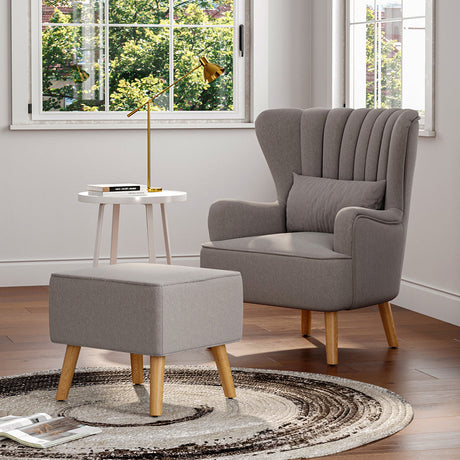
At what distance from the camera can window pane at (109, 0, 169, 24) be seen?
560 centimetres

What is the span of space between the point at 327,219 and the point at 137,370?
1.20 metres

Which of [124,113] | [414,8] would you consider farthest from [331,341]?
[124,113]

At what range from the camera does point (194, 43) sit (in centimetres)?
574

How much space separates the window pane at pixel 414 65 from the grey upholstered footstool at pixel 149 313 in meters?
2.09

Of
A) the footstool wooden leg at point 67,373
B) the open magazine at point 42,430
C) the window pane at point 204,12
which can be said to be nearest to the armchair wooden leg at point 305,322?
the footstool wooden leg at point 67,373

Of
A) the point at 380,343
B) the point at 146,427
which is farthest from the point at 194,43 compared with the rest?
the point at 146,427

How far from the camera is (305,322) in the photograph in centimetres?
421

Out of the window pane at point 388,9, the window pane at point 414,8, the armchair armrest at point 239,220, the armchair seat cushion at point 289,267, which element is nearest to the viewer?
the armchair seat cushion at point 289,267

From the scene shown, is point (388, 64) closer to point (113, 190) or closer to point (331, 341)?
point (113, 190)

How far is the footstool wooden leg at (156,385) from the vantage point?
2.88 m

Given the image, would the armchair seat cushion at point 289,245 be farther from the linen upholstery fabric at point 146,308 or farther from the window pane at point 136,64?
the window pane at point 136,64

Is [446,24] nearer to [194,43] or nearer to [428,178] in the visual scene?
[428,178]

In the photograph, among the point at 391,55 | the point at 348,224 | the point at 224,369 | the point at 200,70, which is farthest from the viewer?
the point at 200,70

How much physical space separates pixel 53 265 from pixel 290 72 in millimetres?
1836
